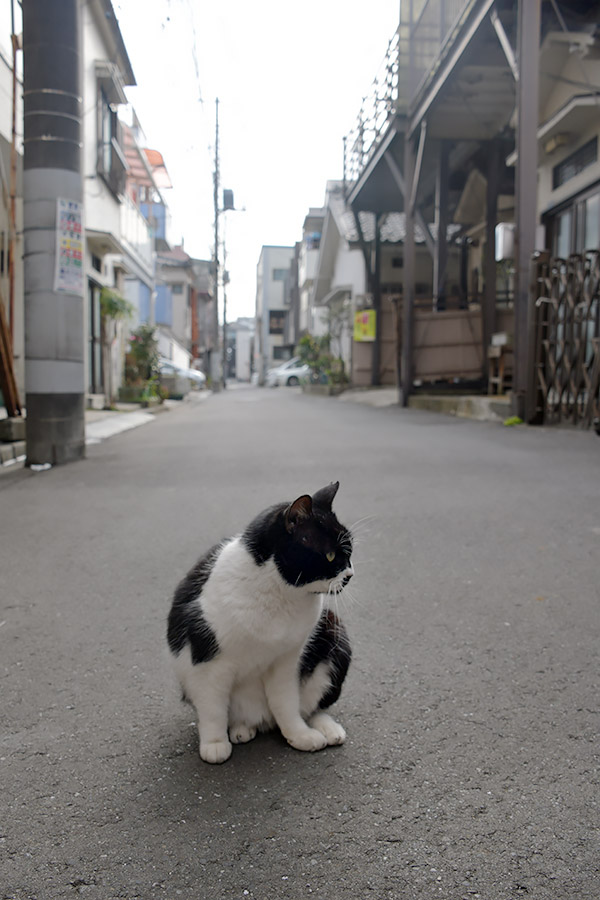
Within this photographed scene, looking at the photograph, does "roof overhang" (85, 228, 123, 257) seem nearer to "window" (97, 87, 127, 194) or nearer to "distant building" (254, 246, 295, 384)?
"window" (97, 87, 127, 194)

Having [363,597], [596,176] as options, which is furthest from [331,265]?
[363,597]

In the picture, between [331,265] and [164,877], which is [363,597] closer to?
[164,877]

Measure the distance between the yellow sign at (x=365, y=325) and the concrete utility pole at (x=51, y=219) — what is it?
15330mm

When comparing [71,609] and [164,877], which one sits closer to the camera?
[164,877]

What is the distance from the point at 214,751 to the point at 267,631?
1.02 ft

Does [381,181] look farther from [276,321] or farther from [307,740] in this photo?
[276,321]

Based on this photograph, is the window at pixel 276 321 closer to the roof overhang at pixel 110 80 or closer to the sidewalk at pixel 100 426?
the sidewalk at pixel 100 426

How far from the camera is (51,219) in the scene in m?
5.90

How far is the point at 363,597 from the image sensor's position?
2809mm

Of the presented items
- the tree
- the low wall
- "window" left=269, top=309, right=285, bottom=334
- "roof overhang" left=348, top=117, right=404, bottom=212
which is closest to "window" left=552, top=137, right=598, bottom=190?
the low wall

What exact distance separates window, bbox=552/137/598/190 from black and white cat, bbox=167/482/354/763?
10.7m

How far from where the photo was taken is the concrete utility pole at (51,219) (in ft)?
19.0

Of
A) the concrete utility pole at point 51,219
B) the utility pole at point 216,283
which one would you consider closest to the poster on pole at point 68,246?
the concrete utility pole at point 51,219

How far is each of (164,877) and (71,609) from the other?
5.11ft
